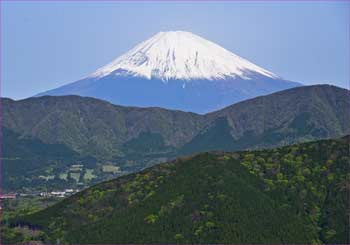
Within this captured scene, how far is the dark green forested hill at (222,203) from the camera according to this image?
128125 mm

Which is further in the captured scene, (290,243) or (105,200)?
(105,200)

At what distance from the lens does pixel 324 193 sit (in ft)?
468

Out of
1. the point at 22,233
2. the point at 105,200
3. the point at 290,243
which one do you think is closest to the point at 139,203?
the point at 105,200

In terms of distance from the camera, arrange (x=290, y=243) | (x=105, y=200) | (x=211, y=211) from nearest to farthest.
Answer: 1. (x=290, y=243)
2. (x=211, y=211)
3. (x=105, y=200)

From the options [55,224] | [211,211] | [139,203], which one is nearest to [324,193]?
[211,211]

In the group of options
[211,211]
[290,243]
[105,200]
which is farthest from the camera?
[105,200]

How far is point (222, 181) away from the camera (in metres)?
143

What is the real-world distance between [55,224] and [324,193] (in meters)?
50.4

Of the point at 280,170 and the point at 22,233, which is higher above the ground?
the point at 280,170

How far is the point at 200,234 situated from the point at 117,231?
1448cm

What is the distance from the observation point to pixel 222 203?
135875 millimetres

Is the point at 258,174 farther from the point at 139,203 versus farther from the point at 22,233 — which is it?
the point at 22,233

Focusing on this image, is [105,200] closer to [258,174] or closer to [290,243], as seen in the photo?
[258,174]

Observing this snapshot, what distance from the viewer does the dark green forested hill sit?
128 m
